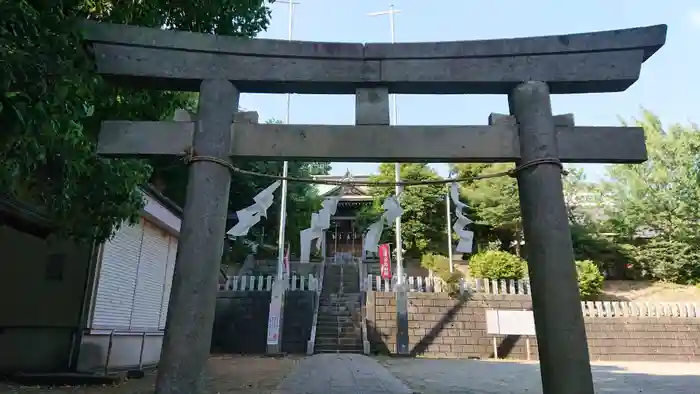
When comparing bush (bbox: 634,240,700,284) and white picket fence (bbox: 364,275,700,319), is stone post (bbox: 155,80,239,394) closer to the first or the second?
white picket fence (bbox: 364,275,700,319)

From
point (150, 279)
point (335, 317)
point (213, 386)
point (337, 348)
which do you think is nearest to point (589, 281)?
point (335, 317)

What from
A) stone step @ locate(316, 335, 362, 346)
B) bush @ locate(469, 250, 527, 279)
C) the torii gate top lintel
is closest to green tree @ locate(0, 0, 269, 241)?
the torii gate top lintel

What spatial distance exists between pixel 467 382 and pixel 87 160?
6.95m

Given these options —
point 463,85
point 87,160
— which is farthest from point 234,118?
point 87,160

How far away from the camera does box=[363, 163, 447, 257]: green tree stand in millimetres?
27406

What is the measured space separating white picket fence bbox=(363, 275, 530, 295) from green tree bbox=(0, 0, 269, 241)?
13362mm

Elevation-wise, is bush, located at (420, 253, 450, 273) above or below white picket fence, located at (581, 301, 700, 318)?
above

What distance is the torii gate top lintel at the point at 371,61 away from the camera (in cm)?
408

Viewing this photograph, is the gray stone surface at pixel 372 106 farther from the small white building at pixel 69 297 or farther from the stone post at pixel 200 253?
the small white building at pixel 69 297

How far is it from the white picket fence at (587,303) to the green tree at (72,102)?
13705 millimetres

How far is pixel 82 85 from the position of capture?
4305mm

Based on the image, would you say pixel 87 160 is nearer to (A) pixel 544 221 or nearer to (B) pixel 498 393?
A: (A) pixel 544 221

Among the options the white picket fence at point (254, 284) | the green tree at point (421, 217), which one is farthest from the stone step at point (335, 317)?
the green tree at point (421, 217)

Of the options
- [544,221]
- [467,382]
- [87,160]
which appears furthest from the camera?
[467,382]
